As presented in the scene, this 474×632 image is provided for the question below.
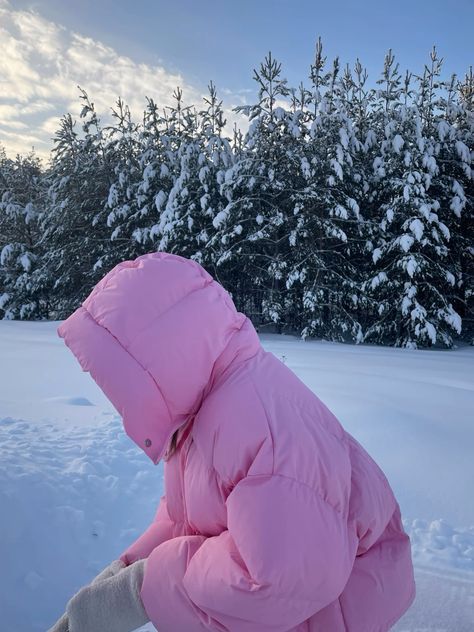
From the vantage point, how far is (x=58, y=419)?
448 cm

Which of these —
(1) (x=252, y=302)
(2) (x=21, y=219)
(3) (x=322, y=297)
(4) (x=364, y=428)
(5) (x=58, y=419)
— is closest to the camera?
(4) (x=364, y=428)

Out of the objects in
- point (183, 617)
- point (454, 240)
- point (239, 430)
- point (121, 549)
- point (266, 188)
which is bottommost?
point (121, 549)

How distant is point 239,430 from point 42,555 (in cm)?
214

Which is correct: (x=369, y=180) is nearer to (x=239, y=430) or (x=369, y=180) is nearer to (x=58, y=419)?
(x=58, y=419)

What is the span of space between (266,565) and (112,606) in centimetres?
46

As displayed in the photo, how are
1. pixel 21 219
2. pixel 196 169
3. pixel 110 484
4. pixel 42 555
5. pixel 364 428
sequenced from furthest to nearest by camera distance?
pixel 21 219, pixel 196 169, pixel 364 428, pixel 110 484, pixel 42 555

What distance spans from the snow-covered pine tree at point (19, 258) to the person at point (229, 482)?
18158 millimetres

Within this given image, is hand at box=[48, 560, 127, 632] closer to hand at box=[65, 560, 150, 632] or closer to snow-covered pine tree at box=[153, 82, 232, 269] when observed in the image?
hand at box=[65, 560, 150, 632]

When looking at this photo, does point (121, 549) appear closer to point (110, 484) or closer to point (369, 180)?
point (110, 484)

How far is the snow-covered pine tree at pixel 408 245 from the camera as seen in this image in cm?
1203

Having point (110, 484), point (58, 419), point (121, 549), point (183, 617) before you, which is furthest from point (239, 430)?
point (58, 419)

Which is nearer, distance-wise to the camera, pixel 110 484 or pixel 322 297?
pixel 110 484

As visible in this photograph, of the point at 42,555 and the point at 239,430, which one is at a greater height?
the point at 239,430

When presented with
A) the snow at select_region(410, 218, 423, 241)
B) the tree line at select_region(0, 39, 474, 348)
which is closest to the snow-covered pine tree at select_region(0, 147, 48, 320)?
the tree line at select_region(0, 39, 474, 348)
